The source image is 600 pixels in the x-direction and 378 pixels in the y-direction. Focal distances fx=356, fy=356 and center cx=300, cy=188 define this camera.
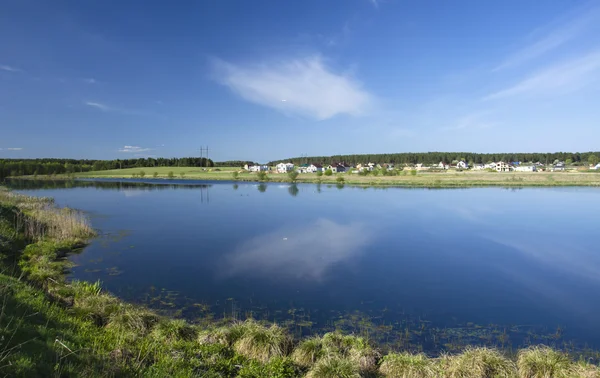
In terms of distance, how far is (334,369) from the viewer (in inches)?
231

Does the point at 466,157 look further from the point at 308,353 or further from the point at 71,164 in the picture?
the point at 308,353

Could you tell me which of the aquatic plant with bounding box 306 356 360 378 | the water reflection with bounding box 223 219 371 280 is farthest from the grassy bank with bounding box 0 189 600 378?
Answer: the water reflection with bounding box 223 219 371 280

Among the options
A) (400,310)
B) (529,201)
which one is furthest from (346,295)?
(529,201)

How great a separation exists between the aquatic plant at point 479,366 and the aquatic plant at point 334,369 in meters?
1.68

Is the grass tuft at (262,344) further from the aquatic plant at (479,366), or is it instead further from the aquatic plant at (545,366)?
the aquatic plant at (545,366)

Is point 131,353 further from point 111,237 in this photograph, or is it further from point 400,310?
point 111,237

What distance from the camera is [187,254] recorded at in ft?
53.6

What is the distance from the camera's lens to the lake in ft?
30.5

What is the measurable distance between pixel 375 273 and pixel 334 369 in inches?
328

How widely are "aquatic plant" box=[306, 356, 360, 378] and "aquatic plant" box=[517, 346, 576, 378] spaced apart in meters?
2.99

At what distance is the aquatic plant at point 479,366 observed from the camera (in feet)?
20.0

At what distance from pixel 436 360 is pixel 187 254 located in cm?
1233

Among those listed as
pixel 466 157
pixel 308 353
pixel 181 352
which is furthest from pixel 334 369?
pixel 466 157

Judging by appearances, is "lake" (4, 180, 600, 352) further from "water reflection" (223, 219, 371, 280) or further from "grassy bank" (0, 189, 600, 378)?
"grassy bank" (0, 189, 600, 378)
